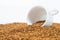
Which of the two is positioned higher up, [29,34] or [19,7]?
[19,7]

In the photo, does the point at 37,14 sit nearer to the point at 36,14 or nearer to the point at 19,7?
the point at 36,14

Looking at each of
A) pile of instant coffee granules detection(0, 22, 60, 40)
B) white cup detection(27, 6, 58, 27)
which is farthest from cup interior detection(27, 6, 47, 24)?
pile of instant coffee granules detection(0, 22, 60, 40)

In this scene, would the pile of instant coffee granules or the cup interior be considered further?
the cup interior

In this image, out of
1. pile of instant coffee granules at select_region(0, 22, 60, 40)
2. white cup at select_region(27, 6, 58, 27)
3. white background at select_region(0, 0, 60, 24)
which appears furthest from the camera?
white background at select_region(0, 0, 60, 24)

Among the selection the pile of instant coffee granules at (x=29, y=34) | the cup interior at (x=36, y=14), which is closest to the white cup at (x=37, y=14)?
the cup interior at (x=36, y=14)

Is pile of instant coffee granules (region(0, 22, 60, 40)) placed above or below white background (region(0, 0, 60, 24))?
below

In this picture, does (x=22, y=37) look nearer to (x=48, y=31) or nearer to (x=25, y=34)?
(x=25, y=34)

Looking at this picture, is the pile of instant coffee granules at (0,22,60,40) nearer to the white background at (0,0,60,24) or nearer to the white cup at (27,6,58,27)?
the white cup at (27,6,58,27)

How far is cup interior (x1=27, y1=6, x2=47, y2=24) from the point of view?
1.51 m

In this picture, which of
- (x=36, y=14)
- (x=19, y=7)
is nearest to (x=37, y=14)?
(x=36, y=14)

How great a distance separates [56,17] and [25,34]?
744 millimetres

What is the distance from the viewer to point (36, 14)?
155 cm

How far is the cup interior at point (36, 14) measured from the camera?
59.3 inches

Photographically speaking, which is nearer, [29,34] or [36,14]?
[29,34]
